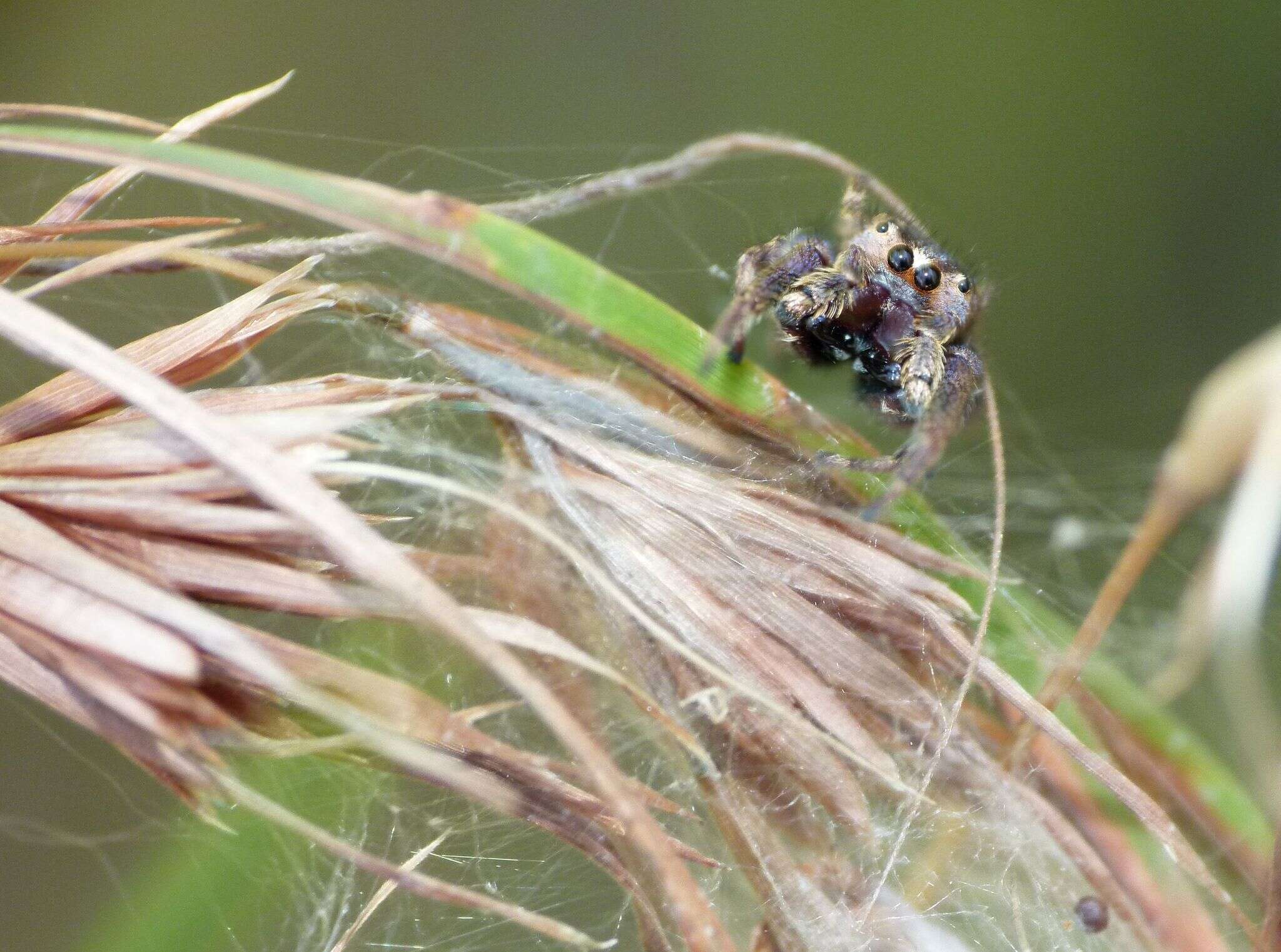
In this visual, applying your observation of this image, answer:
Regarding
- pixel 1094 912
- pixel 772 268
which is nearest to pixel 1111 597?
pixel 1094 912

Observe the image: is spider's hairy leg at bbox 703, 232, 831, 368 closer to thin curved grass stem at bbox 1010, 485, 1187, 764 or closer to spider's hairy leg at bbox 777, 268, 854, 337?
spider's hairy leg at bbox 777, 268, 854, 337

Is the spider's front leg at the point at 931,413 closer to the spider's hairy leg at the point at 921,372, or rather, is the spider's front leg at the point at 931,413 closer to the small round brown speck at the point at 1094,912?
the spider's hairy leg at the point at 921,372

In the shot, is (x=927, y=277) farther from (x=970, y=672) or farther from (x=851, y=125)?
(x=851, y=125)

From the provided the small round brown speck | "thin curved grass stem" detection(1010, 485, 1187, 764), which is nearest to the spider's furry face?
"thin curved grass stem" detection(1010, 485, 1187, 764)

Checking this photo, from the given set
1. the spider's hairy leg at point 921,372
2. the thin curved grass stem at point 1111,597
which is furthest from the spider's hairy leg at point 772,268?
the thin curved grass stem at point 1111,597

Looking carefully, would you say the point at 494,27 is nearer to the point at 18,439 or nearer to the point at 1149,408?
the point at 1149,408

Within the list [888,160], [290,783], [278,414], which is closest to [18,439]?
[278,414]
